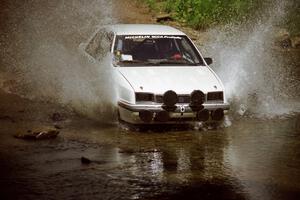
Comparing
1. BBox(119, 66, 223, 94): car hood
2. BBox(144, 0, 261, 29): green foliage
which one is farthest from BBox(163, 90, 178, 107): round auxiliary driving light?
BBox(144, 0, 261, 29): green foliage

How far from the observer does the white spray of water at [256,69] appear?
11256 mm

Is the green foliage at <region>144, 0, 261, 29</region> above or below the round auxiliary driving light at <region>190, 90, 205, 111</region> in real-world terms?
above

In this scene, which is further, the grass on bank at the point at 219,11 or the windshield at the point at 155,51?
the grass on bank at the point at 219,11

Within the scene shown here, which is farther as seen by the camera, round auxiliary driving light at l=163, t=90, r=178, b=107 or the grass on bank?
the grass on bank

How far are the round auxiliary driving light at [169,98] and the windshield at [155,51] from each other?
1.20m

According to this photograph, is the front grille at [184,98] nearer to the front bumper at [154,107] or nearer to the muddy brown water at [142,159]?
the front bumper at [154,107]

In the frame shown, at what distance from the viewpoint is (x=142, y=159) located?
7148 mm

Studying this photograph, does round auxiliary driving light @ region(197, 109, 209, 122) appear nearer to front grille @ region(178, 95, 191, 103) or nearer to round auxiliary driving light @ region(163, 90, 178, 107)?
front grille @ region(178, 95, 191, 103)

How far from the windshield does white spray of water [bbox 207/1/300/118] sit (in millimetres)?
1289

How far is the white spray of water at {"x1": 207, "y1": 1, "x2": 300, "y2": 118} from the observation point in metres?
11.3

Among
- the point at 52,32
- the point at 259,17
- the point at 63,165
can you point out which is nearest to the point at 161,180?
the point at 63,165

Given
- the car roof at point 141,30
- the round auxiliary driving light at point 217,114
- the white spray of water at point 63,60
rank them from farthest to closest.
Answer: the car roof at point 141,30
the white spray of water at point 63,60
the round auxiliary driving light at point 217,114

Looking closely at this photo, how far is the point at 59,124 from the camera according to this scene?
909 centimetres

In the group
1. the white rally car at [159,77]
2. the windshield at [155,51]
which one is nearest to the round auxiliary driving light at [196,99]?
the white rally car at [159,77]
